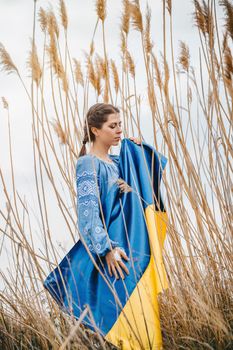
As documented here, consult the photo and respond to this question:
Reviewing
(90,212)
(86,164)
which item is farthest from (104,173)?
(90,212)

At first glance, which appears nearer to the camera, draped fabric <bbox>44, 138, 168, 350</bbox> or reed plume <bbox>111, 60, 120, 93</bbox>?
draped fabric <bbox>44, 138, 168, 350</bbox>

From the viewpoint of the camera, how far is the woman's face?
2.13m

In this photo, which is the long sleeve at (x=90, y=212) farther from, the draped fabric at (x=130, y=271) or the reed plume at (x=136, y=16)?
the reed plume at (x=136, y=16)

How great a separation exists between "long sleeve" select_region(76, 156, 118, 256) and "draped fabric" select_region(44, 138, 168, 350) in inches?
1.9

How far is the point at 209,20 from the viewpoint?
82.0 inches

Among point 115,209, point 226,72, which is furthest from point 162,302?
point 226,72

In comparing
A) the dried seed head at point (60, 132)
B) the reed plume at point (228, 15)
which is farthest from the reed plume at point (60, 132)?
the reed plume at point (228, 15)

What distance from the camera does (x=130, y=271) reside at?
6.23 ft

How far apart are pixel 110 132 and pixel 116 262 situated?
1.85 ft

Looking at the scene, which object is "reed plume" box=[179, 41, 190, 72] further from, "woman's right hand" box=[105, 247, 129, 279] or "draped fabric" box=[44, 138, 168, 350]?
"woman's right hand" box=[105, 247, 129, 279]

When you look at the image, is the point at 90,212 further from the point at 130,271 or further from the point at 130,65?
the point at 130,65

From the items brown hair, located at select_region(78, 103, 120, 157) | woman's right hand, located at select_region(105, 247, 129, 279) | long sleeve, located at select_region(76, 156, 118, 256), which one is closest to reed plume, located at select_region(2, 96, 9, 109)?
brown hair, located at select_region(78, 103, 120, 157)

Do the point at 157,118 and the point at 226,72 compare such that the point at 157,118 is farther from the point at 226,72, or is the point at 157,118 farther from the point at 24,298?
the point at 24,298

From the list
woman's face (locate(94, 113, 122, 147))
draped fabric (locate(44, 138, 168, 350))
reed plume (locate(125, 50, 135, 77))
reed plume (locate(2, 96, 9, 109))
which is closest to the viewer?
draped fabric (locate(44, 138, 168, 350))
